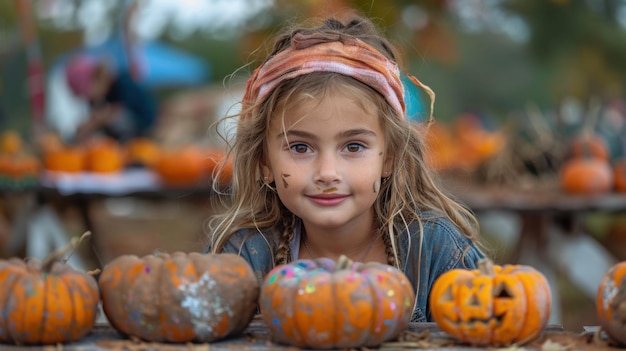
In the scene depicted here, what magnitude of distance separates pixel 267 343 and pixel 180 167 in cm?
572

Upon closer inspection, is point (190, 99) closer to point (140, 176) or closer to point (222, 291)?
point (140, 176)

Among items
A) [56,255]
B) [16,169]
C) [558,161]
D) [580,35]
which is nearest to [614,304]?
[56,255]

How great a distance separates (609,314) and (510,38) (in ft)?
52.7

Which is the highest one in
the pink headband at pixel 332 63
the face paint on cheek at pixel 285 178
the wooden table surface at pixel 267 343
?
the pink headband at pixel 332 63

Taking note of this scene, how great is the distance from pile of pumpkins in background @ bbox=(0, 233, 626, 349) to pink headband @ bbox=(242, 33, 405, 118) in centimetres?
84

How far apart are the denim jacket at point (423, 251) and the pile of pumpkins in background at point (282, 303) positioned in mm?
677

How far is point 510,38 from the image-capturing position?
17750 mm

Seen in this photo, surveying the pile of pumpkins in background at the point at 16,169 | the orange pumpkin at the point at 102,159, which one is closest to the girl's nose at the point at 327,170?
the pile of pumpkins in background at the point at 16,169

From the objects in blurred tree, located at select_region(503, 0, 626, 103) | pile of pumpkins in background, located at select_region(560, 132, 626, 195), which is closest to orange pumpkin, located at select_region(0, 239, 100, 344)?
pile of pumpkins in background, located at select_region(560, 132, 626, 195)

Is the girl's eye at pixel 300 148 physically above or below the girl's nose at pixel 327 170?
above

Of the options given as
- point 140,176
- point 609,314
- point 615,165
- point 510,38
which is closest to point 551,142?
point 615,165

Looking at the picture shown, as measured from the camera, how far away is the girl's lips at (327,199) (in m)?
2.84

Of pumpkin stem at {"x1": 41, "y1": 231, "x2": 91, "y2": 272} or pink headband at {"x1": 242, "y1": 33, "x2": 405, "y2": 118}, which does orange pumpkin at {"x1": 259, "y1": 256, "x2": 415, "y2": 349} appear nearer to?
pumpkin stem at {"x1": 41, "y1": 231, "x2": 91, "y2": 272}

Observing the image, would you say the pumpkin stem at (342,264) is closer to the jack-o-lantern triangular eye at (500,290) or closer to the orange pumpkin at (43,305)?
the jack-o-lantern triangular eye at (500,290)
